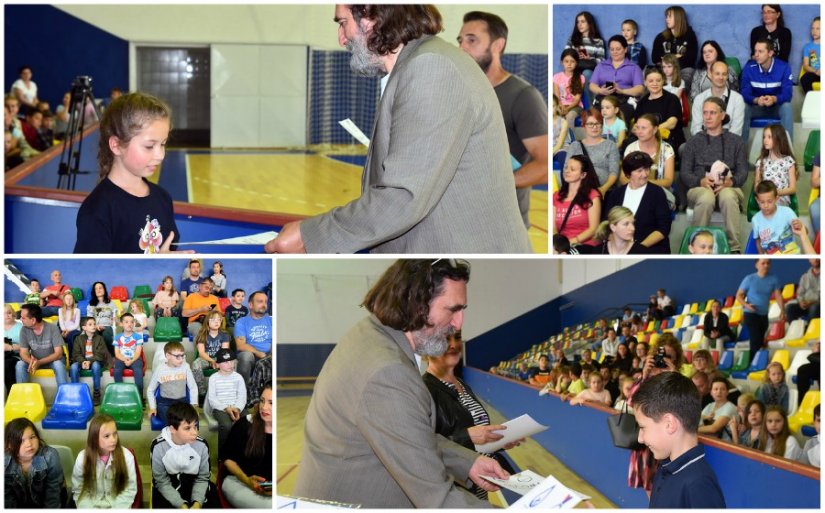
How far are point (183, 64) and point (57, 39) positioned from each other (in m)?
3.70

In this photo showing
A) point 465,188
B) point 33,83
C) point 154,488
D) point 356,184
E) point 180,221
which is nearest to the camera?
point 465,188

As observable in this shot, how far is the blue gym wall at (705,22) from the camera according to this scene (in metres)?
2.30

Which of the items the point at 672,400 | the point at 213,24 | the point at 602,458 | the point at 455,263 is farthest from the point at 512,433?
the point at 213,24

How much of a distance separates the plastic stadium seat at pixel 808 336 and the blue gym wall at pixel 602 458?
33cm

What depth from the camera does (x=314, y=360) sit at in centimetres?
229

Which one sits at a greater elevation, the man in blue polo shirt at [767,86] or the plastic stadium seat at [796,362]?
the man in blue polo shirt at [767,86]

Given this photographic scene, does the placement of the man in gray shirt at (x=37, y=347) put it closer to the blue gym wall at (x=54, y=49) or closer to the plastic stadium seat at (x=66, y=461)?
the plastic stadium seat at (x=66, y=461)

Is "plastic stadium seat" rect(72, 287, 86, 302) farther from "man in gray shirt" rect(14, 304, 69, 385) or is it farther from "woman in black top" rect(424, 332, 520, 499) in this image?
"woman in black top" rect(424, 332, 520, 499)

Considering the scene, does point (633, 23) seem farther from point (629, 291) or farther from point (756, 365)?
point (756, 365)

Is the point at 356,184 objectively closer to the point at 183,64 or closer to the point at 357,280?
the point at 183,64

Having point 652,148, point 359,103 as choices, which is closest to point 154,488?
point 652,148

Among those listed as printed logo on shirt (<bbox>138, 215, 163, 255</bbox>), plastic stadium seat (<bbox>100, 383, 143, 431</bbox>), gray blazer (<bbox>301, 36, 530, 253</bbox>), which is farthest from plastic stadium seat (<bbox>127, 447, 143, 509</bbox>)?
gray blazer (<bbox>301, 36, 530, 253</bbox>)

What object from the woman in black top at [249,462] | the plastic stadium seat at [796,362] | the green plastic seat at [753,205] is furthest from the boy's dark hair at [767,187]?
the woman in black top at [249,462]

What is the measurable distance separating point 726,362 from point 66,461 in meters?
1.77
